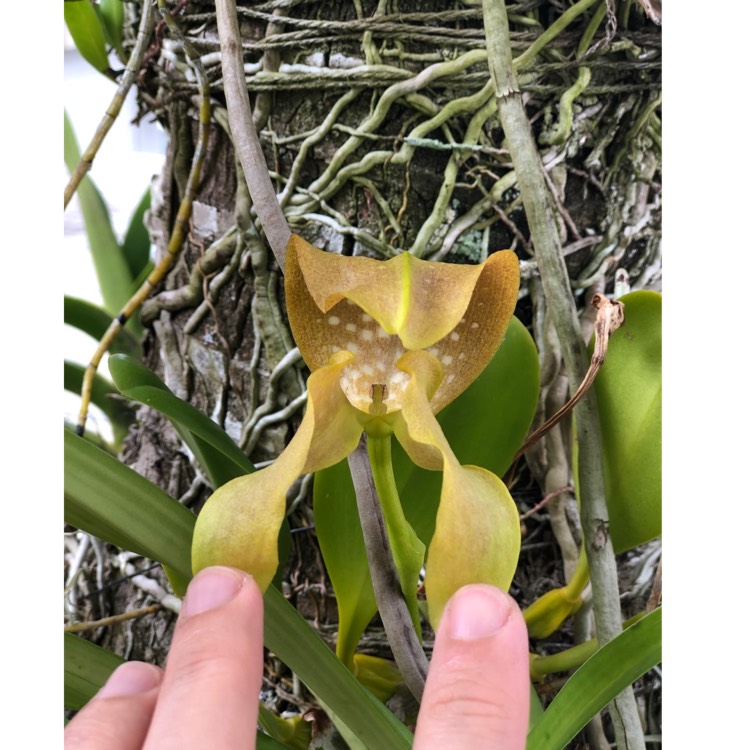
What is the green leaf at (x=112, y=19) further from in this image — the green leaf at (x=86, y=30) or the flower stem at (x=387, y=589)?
the flower stem at (x=387, y=589)

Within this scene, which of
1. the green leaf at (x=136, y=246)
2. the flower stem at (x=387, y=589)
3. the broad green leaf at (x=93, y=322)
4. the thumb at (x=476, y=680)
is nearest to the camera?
the thumb at (x=476, y=680)

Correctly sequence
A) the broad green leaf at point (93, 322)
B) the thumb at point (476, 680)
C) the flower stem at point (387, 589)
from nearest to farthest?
the thumb at point (476, 680) → the flower stem at point (387, 589) → the broad green leaf at point (93, 322)

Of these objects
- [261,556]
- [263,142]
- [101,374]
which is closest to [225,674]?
[261,556]

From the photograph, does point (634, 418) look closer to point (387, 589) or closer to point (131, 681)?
point (387, 589)

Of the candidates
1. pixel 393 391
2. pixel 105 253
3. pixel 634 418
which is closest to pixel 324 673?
pixel 393 391

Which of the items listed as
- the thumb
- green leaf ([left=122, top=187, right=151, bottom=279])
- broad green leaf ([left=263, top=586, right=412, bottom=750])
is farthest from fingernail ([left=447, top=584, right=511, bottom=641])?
green leaf ([left=122, top=187, right=151, bottom=279])

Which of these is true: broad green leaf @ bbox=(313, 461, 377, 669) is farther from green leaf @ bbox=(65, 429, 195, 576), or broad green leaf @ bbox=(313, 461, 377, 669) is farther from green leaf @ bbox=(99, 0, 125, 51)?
green leaf @ bbox=(99, 0, 125, 51)

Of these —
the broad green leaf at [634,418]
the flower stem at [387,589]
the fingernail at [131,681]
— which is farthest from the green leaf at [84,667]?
the broad green leaf at [634,418]
